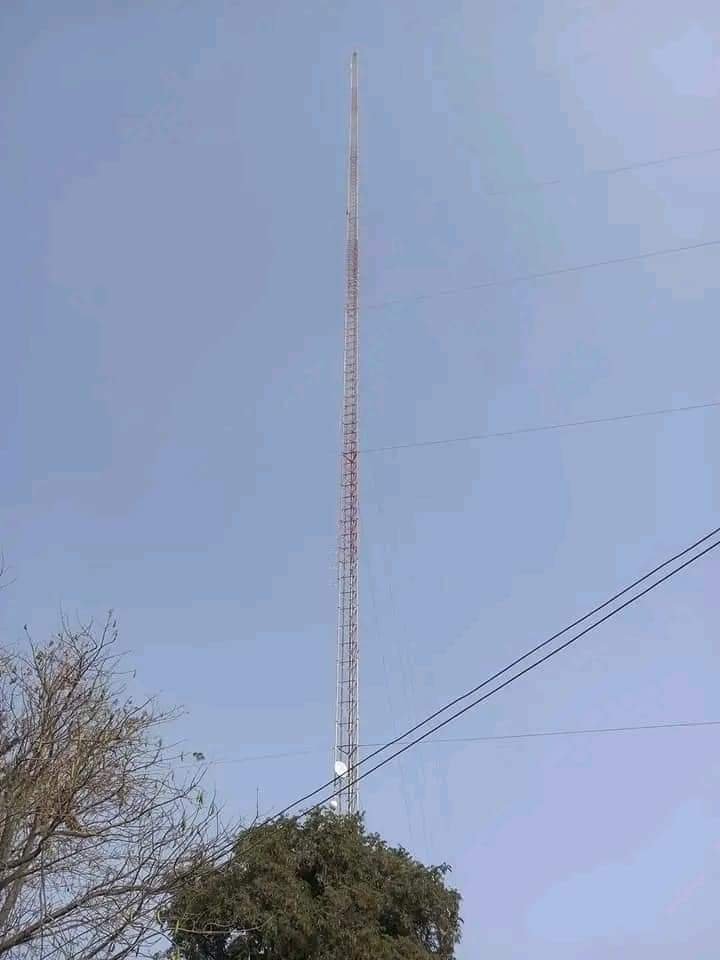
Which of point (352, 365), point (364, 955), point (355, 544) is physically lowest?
point (364, 955)

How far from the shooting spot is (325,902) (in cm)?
2119

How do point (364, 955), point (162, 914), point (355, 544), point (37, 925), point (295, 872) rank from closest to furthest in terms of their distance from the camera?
point (37, 925), point (162, 914), point (364, 955), point (295, 872), point (355, 544)

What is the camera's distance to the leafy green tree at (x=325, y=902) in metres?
20.2

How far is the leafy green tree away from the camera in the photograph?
20.2 m

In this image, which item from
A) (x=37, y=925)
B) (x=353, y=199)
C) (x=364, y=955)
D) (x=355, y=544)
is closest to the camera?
(x=37, y=925)

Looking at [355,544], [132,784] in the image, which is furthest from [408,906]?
[132,784]

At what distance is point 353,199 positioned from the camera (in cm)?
3044

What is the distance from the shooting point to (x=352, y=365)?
95.1ft

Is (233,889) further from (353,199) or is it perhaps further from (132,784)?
(353,199)

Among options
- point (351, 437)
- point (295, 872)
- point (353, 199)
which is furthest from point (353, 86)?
point (295, 872)

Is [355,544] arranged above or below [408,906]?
above

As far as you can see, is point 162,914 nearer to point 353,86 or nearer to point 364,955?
point 364,955

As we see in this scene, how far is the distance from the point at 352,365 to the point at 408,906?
1450 centimetres

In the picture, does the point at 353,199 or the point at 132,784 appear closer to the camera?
the point at 132,784
